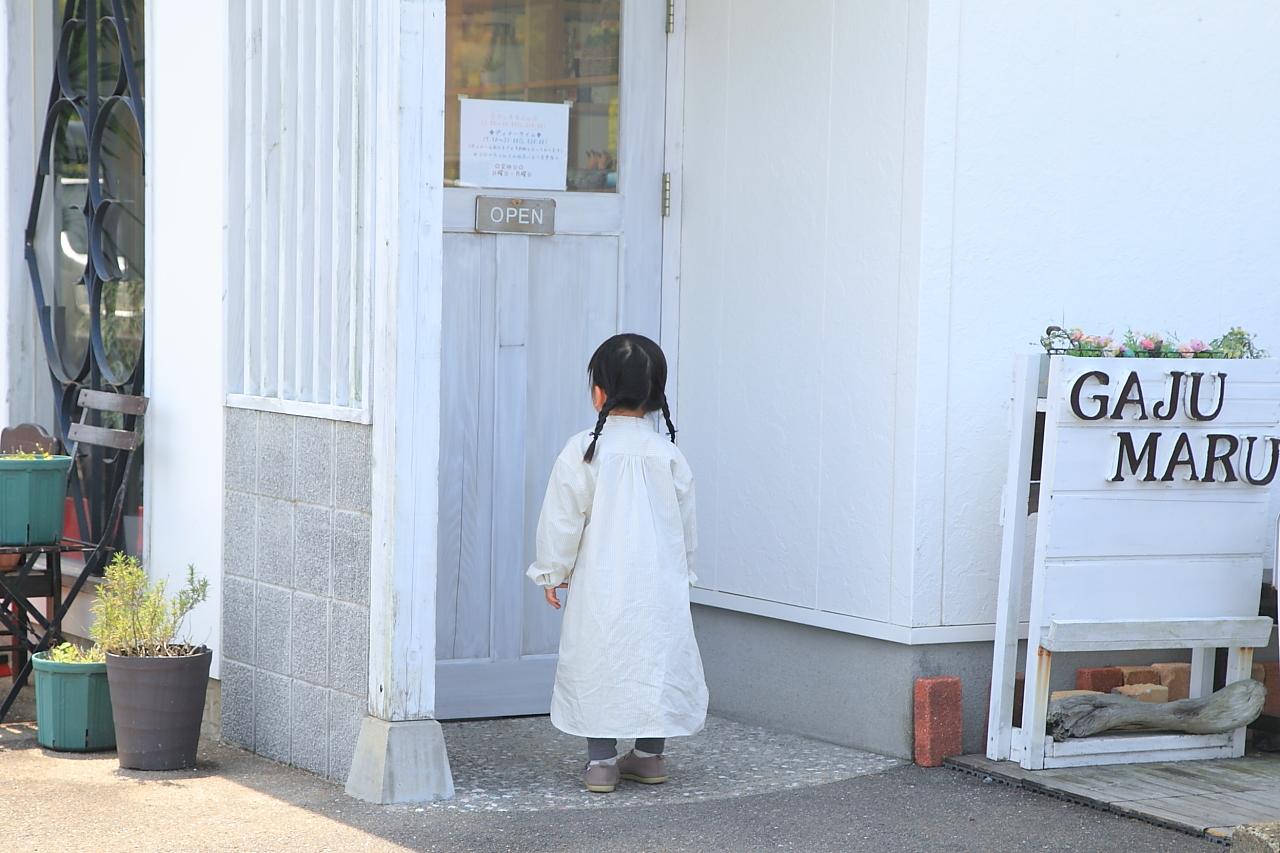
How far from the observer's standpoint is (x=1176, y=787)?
580 centimetres

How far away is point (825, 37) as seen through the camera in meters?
6.49

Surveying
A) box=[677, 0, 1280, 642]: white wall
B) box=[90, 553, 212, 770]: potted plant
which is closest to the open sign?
box=[677, 0, 1280, 642]: white wall

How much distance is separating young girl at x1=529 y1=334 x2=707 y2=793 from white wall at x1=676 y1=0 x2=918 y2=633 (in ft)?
2.65

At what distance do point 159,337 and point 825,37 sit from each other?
273 centimetres

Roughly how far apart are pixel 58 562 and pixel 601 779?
2.46 metres

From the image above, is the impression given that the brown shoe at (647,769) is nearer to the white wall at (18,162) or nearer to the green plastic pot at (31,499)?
the green plastic pot at (31,499)

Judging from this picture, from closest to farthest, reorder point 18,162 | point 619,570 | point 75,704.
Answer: point 619,570
point 75,704
point 18,162

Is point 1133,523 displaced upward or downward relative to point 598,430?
downward

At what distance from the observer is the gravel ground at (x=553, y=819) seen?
5.21 metres

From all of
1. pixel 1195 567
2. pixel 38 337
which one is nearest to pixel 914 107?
pixel 1195 567

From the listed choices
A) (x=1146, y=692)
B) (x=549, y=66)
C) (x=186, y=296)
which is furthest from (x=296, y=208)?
(x=1146, y=692)

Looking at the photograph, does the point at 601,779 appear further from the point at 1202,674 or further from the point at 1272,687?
the point at 1272,687

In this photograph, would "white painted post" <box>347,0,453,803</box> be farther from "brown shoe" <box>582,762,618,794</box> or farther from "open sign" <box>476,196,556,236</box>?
"open sign" <box>476,196,556,236</box>

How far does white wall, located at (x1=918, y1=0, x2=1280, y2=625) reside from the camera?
20.4ft
